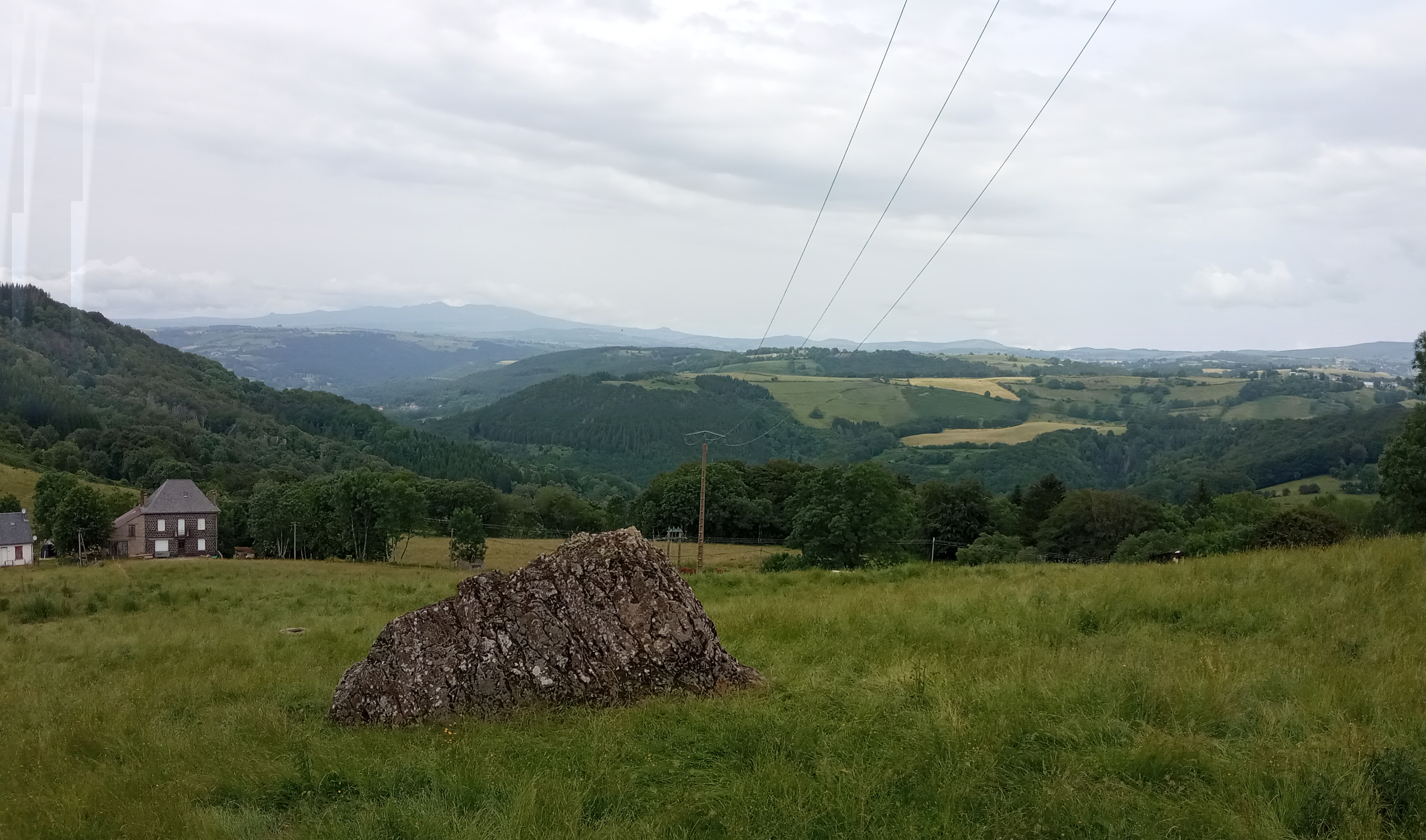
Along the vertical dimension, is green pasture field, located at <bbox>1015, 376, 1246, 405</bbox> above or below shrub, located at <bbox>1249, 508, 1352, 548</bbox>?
above

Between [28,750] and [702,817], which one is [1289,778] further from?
[28,750]

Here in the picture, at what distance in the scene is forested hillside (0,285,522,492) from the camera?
129 m

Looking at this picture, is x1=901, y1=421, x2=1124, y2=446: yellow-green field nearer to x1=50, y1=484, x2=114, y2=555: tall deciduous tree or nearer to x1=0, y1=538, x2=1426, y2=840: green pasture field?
x1=50, y1=484, x2=114, y2=555: tall deciduous tree

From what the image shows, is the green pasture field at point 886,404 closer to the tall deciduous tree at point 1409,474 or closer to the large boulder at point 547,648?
the tall deciduous tree at point 1409,474

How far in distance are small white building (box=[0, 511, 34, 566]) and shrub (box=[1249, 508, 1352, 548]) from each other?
297ft

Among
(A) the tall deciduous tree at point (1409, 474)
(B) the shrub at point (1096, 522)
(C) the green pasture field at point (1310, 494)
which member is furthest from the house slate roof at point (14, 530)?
(C) the green pasture field at point (1310, 494)

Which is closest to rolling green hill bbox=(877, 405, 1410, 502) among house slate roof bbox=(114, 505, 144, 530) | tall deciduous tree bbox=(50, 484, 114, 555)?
house slate roof bbox=(114, 505, 144, 530)

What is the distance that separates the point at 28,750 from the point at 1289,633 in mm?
13082

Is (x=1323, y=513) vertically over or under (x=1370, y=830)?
under

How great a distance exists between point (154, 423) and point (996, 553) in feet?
484

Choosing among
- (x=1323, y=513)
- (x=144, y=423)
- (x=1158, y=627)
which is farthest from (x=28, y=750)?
(x=144, y=423)

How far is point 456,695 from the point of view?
28.3 feet

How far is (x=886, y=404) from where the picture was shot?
184 meters

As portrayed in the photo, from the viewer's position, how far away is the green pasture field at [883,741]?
5.44 meters
